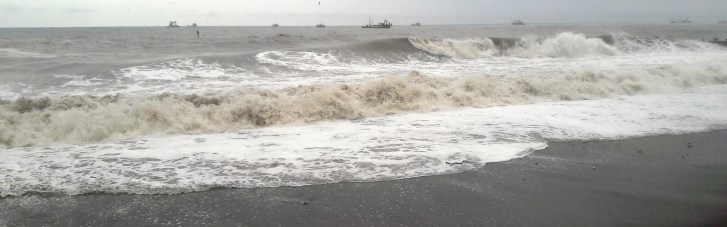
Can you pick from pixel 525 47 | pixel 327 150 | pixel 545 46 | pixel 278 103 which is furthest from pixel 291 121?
pixel 545 46

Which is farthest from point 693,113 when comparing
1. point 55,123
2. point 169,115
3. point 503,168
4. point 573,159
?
point 55,123

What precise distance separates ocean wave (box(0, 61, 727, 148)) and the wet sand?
2.85 meters

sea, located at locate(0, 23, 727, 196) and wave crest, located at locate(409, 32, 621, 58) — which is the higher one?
wave crest, located at locate(409, 32, 621, 58)

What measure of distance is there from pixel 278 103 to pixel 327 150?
285 centimetres

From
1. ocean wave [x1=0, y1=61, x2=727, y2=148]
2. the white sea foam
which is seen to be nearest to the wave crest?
ocean wave [x1=0, y1=61, x2=727, y2=148]

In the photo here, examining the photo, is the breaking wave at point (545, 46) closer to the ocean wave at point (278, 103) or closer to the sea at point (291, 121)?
the sea at point (291, 121)

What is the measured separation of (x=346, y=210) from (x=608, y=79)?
10.8m

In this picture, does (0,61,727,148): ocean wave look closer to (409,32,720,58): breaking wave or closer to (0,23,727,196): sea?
(0,23,727,196): sea

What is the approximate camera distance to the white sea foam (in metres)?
4.32

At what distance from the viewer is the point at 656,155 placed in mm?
5238

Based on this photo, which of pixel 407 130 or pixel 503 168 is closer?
pixel 503 168

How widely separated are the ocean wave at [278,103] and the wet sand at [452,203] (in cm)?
285

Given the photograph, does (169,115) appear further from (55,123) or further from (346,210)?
(346,210)

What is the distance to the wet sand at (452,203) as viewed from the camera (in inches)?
134
